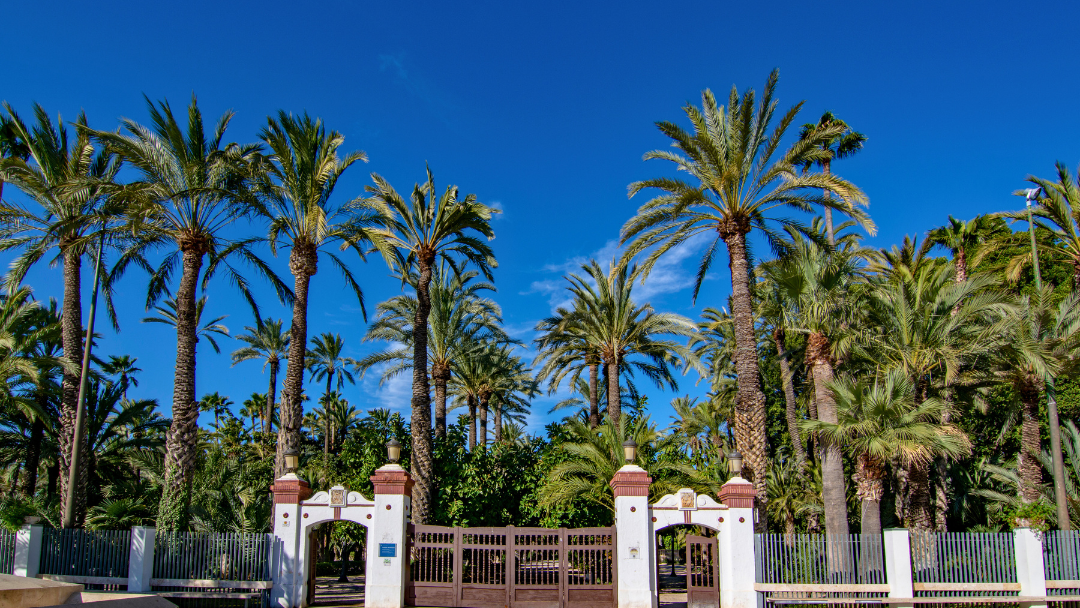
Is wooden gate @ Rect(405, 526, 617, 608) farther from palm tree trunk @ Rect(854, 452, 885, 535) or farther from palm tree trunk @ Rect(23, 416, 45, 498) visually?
palm tree trunk @ Rect(23, 416, 45, 498)

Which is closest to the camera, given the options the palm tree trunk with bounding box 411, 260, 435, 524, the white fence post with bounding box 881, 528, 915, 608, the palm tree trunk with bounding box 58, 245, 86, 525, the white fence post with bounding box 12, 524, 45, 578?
the white fence post with bounding box 881, 528, 915, 608

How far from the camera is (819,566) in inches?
623

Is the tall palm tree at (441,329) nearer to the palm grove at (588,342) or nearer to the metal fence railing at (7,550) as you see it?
the palm grove at (588,342)

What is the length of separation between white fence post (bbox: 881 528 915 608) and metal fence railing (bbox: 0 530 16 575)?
1927 cm

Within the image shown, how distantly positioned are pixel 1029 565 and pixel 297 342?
59.7 ft

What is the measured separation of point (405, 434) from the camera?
83.6 feet

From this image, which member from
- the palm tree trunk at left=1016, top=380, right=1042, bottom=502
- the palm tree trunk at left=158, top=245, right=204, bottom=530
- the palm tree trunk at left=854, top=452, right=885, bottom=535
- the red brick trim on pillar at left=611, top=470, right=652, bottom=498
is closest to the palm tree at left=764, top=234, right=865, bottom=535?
the palm tree trunk at left=854, top=452, right=885, bottom=535

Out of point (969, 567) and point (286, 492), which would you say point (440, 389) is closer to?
point (286, 492)

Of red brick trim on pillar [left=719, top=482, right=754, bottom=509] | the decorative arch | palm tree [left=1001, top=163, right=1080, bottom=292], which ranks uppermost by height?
palm tree [left=1001, top=163, right=1080, bottom=292]

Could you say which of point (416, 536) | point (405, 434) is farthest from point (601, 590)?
point (405, 434)

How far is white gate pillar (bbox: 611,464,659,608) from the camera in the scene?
15477 mm

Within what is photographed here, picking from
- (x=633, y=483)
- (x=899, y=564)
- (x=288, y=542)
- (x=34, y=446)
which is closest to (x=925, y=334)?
(x=899, y=564)

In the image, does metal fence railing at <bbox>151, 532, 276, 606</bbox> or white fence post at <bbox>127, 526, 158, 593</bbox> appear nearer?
white fence post at <bbox>127, 526, 158, 593</bbox>

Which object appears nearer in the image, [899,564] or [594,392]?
[899,564]
